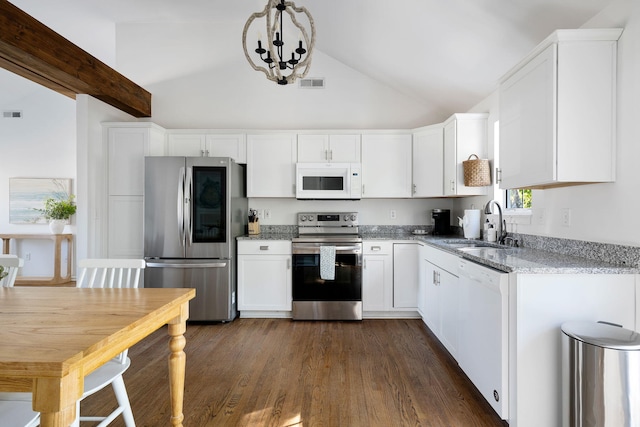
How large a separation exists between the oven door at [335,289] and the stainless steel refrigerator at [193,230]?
83cm

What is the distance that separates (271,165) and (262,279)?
134 cm

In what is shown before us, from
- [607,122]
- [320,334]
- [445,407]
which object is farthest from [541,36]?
[320,334]

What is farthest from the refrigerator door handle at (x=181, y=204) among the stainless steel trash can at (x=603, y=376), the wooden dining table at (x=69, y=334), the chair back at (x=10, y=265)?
the stainless steel trash can at (x=603, y=376)

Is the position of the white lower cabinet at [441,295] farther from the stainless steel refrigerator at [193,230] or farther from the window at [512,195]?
the stainless steel refrigerator at [193,230]

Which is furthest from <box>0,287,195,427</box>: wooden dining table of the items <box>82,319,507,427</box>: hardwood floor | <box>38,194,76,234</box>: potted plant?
<box>38,194,76,234</box>: potted plant

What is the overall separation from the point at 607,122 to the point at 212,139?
3.64 m

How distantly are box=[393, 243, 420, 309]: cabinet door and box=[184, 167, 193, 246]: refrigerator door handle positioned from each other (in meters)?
2.22

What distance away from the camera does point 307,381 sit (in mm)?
2379

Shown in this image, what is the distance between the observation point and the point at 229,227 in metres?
3.59

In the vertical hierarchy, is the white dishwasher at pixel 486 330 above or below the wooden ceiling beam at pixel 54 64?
below

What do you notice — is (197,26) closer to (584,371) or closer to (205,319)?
(205,319)

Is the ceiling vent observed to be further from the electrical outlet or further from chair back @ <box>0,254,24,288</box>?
chair back @ <box>0,254,24,288</box>

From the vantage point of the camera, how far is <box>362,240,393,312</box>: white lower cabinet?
3699mm

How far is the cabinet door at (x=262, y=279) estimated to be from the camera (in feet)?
12.2
